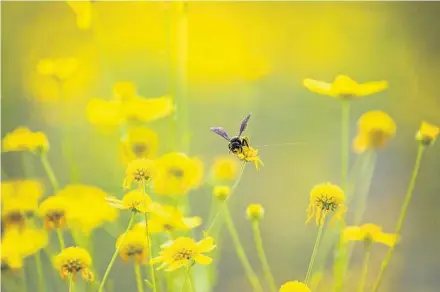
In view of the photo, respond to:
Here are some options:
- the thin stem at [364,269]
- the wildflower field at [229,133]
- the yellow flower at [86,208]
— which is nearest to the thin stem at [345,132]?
the wildflower field at [229,133]

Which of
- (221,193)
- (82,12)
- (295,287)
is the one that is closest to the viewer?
(295,287)

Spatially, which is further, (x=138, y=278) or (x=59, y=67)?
(x=59, y=67)

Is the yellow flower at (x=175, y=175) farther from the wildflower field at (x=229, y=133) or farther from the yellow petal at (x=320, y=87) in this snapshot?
the yellow petal at (x=320, y=87)

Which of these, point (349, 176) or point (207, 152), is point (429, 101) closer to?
point (349, 176)

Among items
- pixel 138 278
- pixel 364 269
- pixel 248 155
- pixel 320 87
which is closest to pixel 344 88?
pixel 320 87

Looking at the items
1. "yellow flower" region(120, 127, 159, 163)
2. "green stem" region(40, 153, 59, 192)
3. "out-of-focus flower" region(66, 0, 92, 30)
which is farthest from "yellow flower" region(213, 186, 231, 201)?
"out-of-focus flower" region(66, 0, 92, 30)

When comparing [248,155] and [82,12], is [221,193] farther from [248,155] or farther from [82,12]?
[82,12]
